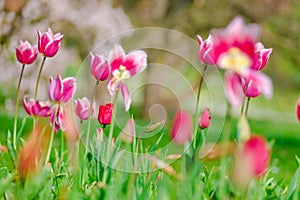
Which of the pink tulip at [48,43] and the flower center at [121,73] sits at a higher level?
the pink tulip at [48,43]

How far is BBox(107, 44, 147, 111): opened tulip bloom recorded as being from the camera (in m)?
2.09

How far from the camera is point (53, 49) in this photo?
2375 mm

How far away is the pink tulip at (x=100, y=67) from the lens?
212 cm

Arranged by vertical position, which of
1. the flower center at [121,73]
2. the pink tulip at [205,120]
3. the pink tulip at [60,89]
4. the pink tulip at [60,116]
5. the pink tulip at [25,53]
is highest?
the pink tulip at [25,53]

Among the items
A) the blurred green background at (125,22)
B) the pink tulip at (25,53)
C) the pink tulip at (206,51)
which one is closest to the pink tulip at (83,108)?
the pink tulip at (25,53)

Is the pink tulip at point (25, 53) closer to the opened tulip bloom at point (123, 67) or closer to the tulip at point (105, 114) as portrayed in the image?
the tulip at point (105, 114)

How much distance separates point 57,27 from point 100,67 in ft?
36.4

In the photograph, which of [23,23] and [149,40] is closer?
[23,23]

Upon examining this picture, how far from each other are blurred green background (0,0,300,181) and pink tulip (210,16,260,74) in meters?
9.56

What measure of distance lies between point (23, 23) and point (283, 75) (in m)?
10.5

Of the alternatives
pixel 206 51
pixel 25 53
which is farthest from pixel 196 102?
pixel 25 53

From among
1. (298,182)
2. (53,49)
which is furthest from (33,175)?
(298,182)

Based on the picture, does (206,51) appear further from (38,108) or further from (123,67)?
(38,108)

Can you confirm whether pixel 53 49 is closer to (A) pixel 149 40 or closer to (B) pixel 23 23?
(B) pixel 23 23
